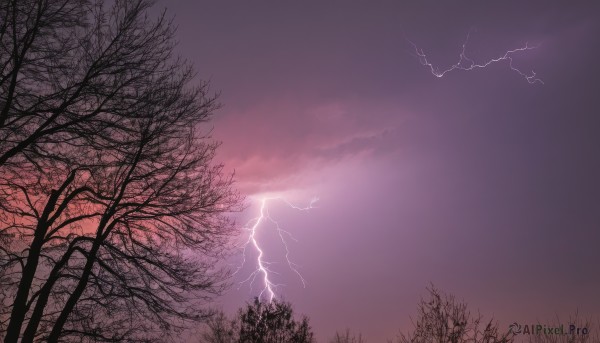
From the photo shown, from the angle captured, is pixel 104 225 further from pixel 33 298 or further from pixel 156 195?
pixel 33 298

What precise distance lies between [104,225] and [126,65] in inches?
118

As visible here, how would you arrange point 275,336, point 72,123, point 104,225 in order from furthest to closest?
1. point 275,336
2. point 104,225
3. point 72,123

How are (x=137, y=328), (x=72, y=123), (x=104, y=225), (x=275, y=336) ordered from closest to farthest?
(x=72, y=123), (x=104, y=225), (x=137, y=328), (x=275, y=336)

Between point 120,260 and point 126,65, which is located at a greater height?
point 126,65

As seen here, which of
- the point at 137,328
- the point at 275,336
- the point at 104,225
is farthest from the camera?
the point at 275,336

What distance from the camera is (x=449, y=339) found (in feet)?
34.7

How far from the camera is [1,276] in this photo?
10.8 metres

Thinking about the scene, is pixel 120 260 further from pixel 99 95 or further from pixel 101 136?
pixel 99 95

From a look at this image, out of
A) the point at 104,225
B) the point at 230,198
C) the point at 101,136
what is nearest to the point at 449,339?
the point at 230,198

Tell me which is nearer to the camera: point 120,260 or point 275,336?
point 120,260

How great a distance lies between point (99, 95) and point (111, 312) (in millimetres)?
4245

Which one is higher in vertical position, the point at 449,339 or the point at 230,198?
the point at 230,198

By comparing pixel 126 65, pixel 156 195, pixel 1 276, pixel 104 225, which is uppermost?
pixel 126 65

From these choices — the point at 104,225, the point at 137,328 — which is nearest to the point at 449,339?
the point at 137,328
